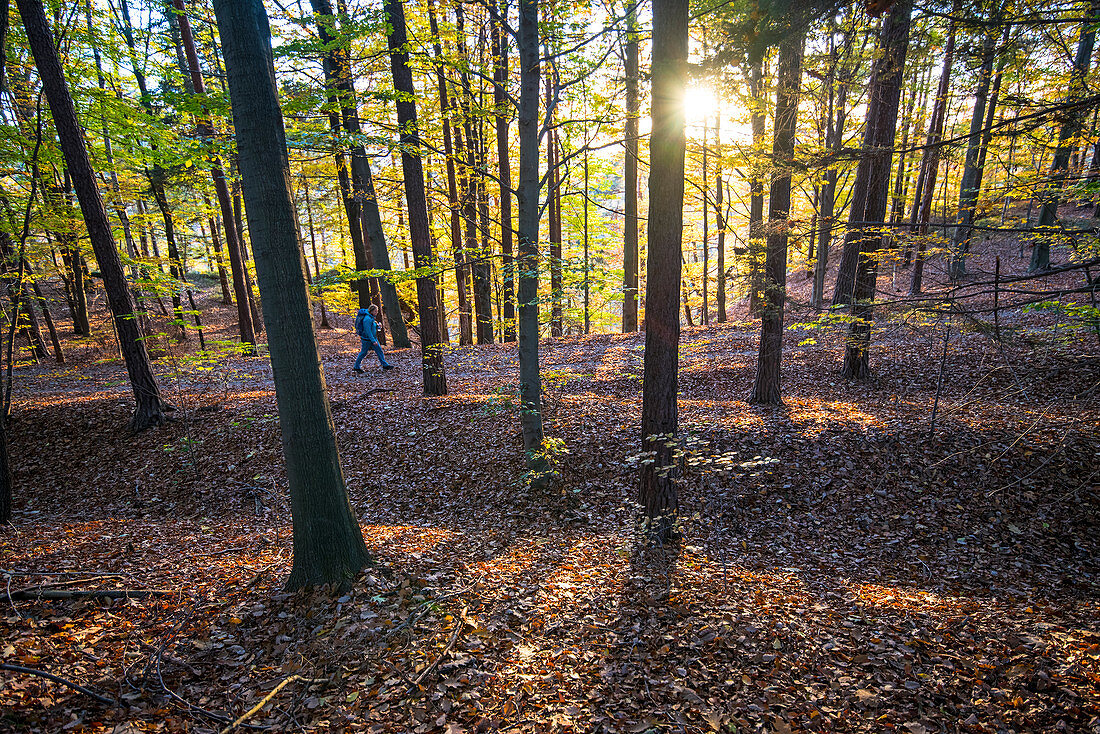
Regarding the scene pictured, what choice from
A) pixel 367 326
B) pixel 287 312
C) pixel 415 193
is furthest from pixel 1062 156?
pixel 367 326

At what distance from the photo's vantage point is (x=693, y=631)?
4203mm

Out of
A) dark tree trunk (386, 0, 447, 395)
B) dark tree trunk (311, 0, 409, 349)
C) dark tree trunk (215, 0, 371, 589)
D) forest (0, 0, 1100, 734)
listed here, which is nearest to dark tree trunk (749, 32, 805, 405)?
forest (0, 0, 1100, 734)

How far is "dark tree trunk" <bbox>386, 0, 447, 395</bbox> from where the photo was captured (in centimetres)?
852

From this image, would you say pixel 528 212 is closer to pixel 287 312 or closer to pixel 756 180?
pixel 756 180

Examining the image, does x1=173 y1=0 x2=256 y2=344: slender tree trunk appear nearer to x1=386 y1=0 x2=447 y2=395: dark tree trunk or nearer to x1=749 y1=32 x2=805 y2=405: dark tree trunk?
x1=386 y1=0 x2=447 y2=395: dark tree trunk

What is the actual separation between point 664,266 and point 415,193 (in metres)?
6.80

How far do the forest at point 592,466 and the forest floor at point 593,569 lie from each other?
38 mm

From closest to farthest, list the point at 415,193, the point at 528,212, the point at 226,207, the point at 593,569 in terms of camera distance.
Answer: the point at 593,569 → the point at 528,212 → the point at 415,193 → the point at 226,207

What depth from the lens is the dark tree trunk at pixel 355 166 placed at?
8.34 meters

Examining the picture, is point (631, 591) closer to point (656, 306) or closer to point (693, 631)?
point (693, 631)

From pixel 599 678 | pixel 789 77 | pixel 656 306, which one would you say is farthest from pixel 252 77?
pixel 789 77

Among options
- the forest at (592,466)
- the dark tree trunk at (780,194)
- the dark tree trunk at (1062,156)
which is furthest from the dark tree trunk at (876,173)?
the dark tree trunk at (1062,156)

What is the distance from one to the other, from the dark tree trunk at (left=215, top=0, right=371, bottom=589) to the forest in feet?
0.10

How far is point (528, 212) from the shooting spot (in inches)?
259
